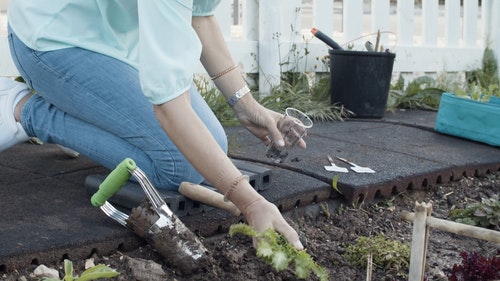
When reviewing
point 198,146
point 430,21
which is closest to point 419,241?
point 198,146

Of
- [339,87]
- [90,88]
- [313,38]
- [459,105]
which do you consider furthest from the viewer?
[313,38]

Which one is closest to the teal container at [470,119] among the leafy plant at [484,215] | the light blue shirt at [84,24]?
the leafy plant at [484,215]

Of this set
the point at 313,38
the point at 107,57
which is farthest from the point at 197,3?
the point at 313,38

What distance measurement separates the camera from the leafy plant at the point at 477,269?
1730 millimetres

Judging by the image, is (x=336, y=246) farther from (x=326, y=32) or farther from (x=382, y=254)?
(x=326, y=32)

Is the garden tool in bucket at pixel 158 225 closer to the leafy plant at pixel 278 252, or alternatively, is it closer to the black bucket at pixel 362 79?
the leafy plant at pixel 278 252

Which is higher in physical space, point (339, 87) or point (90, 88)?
point (90, 88)

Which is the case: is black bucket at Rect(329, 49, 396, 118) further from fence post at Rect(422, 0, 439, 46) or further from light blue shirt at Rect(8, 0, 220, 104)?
light blue shirt at Rect(8, 0, 220, 104)

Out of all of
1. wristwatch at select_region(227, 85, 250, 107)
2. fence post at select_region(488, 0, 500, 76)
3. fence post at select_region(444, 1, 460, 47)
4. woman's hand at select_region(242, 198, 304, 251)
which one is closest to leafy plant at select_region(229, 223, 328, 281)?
woman's hand at select_region(242, 198, 304, 251)

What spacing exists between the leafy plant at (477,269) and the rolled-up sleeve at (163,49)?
2.65 feet

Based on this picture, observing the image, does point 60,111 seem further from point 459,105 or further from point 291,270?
point 459,105

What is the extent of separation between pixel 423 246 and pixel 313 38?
336 centimetres

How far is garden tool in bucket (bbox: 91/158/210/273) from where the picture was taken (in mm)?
1918

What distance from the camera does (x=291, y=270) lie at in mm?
1939
